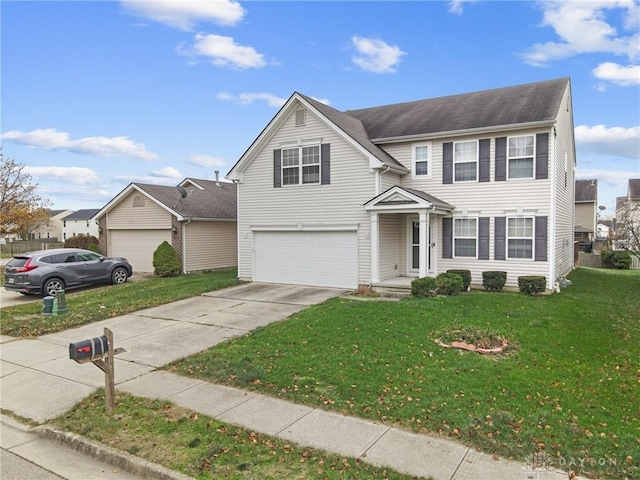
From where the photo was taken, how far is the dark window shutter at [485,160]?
14.3 m

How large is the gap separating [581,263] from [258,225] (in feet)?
75.3

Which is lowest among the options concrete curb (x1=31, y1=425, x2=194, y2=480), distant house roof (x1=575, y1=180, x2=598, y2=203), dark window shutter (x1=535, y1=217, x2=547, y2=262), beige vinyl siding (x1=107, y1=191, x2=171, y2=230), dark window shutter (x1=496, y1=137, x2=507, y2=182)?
concrete curb (x1=31, y1=425, x2=194, y2=480)

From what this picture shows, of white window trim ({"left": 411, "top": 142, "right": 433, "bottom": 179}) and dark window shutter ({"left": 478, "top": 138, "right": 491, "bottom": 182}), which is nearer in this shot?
dark window shutter ({"left": 478, "top": 138, "right": 491, "bottom": 182})

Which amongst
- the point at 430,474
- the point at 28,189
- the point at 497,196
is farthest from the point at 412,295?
the point at 28,189

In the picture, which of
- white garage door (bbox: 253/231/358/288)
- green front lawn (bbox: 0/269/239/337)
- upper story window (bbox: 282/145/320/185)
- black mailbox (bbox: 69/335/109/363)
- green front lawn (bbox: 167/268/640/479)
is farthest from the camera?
upper story window (bbox: 282/145/320/185)

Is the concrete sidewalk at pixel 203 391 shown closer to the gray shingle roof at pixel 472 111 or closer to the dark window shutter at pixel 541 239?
the dark window shutter at pixel 541 239

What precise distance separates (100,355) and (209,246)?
1660cm

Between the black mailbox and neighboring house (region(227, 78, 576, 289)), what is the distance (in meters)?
10.2

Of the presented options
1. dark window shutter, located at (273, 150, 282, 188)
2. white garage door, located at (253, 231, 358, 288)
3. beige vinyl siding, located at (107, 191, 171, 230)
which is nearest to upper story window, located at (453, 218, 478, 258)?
white garage door, located at (253, 231, 358, 288)

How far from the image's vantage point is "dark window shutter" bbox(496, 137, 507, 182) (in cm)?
1405

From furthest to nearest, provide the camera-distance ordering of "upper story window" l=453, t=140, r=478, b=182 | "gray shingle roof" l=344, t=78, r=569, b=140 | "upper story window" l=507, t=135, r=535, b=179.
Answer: "upper story window" l=453, t=140, r=478, b=182 → "gray shingle roof" l=344, t=78, r=569, b=140 → "upper story window" l=507, t=135, r=535, b=179

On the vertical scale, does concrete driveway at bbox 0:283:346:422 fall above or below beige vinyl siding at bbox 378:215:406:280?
below

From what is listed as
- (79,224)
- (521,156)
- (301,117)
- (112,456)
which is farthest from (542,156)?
(79,224)

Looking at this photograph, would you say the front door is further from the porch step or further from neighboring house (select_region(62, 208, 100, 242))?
neighboring house (select_region(62, 208, 100, 242))
